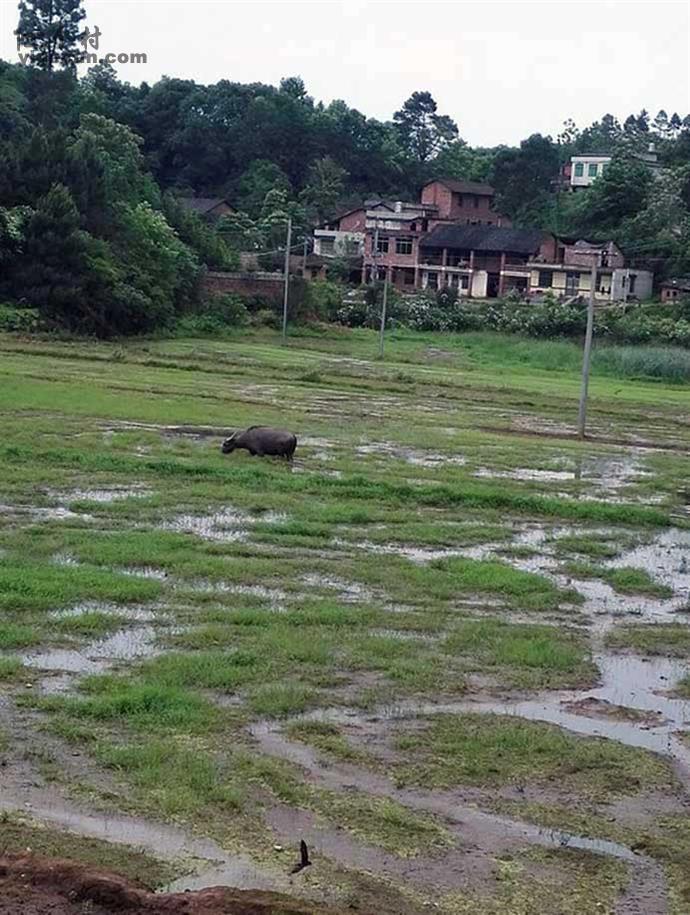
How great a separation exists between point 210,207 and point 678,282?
32.5 meters

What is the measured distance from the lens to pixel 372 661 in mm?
13852

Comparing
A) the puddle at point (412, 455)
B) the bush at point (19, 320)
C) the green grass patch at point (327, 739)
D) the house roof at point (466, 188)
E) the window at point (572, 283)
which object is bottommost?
the green grass patch at point (327, 739)

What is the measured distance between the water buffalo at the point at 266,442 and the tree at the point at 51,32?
61327 millimetres

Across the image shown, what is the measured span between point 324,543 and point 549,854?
1064 centimetres

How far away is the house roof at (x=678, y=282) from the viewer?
3109 inches

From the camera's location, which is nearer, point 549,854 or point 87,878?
point 87,878

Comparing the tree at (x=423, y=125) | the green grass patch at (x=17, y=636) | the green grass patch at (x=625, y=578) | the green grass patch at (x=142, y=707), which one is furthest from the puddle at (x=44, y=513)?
the tree at (x=423, y=125)

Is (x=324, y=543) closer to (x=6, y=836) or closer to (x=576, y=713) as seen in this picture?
(x=576, y=713)

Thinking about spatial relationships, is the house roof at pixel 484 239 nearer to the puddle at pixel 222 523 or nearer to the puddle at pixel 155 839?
the puddle at pixel 222 523

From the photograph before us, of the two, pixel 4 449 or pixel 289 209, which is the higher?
pixel 289 209

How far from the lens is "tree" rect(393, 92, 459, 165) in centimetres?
13125

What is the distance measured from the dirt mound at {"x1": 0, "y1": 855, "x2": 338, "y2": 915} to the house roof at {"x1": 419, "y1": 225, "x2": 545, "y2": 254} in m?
78.5

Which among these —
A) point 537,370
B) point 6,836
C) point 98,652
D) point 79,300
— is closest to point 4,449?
point 98,652

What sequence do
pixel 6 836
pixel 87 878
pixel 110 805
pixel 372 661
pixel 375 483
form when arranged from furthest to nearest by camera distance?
pixel 375 483 < pixel 372 661 < pixel 110 805 < pixel 6 836 < pixel 87 878
